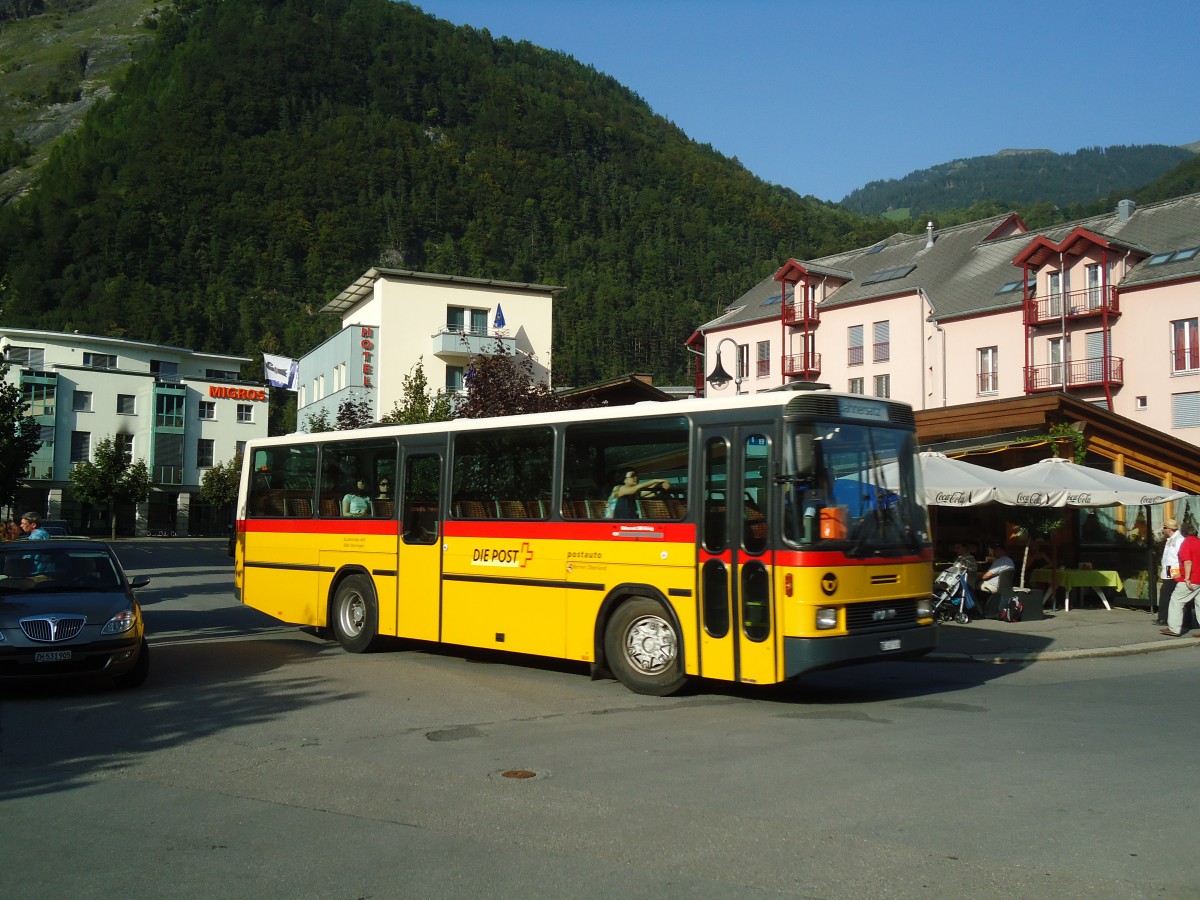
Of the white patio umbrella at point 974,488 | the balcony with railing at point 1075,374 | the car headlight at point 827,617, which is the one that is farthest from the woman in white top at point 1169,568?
the balcony with railing at point 1075,374

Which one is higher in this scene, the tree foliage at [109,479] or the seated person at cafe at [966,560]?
the tree foliage at [109,479]

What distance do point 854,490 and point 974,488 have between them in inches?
374

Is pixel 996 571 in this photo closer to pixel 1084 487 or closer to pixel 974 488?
pixel 974 488

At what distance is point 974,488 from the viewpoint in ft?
63.0

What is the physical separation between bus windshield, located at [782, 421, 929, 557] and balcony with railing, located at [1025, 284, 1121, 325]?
4135 centimetres

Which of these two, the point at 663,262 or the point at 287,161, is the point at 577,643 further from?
the point at 287,161

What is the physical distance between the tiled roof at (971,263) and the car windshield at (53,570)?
146ft

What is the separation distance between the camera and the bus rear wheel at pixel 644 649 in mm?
11125

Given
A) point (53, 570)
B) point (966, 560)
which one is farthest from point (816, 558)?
point (966, 560)

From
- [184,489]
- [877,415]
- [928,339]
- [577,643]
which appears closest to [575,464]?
[577,643]

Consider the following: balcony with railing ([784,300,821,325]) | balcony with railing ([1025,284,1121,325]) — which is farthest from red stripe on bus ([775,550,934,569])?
balcony with railing ([784,300,821,325])

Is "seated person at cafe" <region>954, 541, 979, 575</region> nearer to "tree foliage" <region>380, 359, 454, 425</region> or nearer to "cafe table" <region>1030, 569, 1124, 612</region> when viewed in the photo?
"cafe table" <region>1030, 569, 1124, 612</region>

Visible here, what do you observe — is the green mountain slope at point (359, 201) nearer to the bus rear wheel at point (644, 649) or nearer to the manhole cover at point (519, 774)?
the bus rear wheel at point (644, 649)

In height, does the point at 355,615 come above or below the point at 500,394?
below
